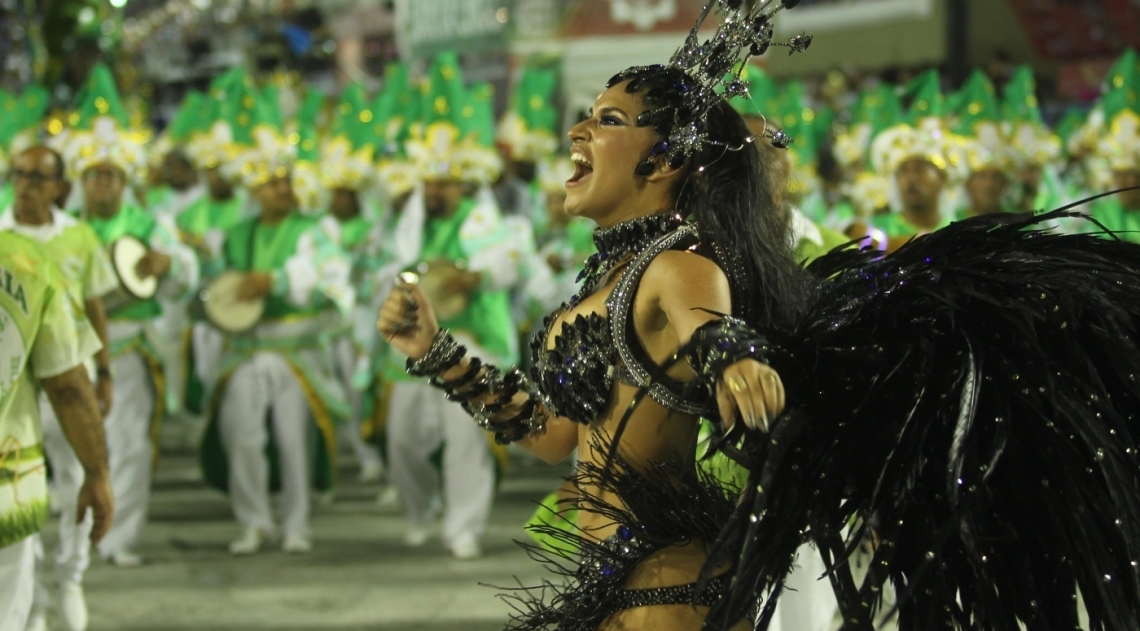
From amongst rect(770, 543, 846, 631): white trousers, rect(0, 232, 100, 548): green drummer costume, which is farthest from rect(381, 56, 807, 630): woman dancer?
rect(770, 543, 846, 631): white trousers

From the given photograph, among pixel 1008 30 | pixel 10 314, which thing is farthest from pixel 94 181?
pixel 1008 30

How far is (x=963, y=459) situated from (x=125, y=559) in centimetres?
601

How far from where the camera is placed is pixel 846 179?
1150 centimetres

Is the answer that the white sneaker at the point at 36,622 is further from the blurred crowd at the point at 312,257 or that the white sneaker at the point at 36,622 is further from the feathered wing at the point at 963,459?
the feathered wing at the point at 963,459

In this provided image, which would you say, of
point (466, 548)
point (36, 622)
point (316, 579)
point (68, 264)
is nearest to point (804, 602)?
point (36, 622)

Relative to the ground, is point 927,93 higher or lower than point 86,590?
higher

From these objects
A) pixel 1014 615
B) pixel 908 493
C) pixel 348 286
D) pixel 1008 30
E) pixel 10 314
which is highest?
pixel 1008 30

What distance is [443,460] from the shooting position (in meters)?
7.99

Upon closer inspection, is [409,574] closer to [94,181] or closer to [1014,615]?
[94,181]

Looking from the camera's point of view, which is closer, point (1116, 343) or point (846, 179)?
point (1116, 343)

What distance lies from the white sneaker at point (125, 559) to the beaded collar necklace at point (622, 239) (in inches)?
209

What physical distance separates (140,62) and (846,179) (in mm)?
12878

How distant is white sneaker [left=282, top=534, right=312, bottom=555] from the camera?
7896 mm

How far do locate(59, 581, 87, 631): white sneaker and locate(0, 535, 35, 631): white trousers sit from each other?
241 centimetres
